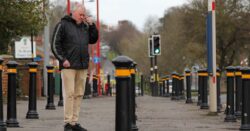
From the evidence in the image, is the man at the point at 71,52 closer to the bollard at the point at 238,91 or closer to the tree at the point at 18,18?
the bollard at the point at 238,91

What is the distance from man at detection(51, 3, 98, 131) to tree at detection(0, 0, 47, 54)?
450 inches

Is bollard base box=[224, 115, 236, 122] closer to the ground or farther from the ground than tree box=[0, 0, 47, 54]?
closer to the ground

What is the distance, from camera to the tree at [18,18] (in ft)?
68.0

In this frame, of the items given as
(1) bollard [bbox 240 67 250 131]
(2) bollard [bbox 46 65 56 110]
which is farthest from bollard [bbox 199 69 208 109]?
(1) bollard [bbox 240 67 250 131]

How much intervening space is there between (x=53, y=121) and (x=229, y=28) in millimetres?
44365

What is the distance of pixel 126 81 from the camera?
738 cm

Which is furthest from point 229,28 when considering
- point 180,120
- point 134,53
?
point 180,120

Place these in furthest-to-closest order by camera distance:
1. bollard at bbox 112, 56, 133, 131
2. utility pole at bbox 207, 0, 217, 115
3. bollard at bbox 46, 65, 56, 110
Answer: bollard at bbox 46, 65, 56, 110, utility pole at bbox 207, 0, 217, 115, bollard at bbox 112, 56, 133, 131

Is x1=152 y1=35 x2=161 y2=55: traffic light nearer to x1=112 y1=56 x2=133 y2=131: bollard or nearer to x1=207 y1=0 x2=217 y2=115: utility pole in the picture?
x1=207 y1=0 x2=217 y2=115: utility pole

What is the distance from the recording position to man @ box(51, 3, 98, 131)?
9.38 meters

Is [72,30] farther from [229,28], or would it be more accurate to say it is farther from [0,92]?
[229,28]

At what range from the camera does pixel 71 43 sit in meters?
9.40

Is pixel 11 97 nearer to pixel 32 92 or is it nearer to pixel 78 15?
pixel 32 92

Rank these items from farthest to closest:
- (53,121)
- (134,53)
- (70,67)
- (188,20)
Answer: (134,53) → (188,20) → (53,121) → (70,67)
